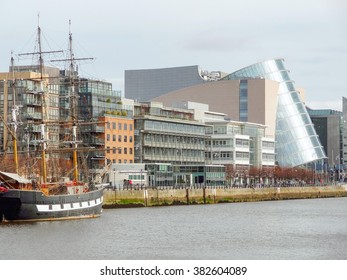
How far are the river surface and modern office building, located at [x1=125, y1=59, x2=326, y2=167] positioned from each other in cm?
8280

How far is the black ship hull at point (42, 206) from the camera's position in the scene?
52.6m

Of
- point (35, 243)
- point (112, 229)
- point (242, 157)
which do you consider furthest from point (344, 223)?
point (242, 157)

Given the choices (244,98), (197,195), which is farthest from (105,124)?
(244,98)

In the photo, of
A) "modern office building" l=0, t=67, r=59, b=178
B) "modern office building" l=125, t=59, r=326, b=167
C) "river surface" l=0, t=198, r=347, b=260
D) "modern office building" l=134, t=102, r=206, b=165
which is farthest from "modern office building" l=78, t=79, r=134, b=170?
"modern office building" l=125, t=59, r=326, b=167

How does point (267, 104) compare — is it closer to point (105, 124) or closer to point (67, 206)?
point (105, 124)

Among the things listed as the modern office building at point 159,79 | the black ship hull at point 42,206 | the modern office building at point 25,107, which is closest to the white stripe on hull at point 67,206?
the black ship hull at point 42,206

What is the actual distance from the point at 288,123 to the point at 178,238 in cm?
10564

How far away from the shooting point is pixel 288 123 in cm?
14688

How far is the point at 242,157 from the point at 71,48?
58.3m

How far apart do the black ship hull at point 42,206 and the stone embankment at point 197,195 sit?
14.0 meters

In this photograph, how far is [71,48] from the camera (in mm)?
70125

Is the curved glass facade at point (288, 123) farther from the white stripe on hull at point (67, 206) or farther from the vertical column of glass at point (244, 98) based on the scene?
the white stripe on hull at point (67, 206)

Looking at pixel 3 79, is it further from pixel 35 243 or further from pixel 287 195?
pixel 35 243

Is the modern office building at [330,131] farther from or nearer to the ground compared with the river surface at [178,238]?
farther from the ground
